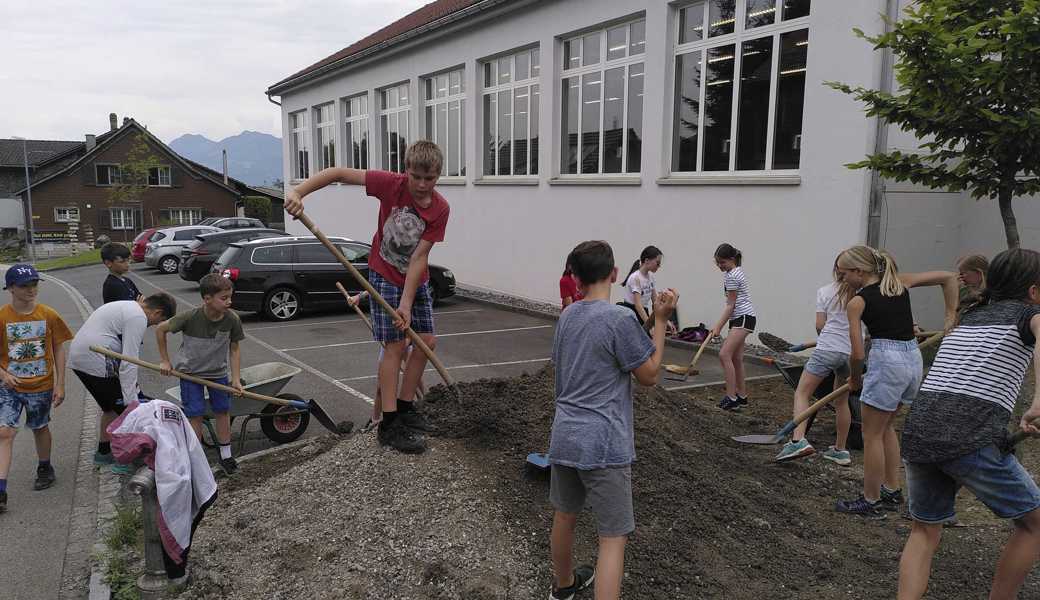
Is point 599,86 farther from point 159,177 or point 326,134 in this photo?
point 159,177

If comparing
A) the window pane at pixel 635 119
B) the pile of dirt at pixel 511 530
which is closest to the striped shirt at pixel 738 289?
the pile of dirt at pixel 511 530

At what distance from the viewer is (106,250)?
6.35 meters

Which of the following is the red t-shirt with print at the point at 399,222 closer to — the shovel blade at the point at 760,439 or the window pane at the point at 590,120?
the shovel blade at the point at 760,439

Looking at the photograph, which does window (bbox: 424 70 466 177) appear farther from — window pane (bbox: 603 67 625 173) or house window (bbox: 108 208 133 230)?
house window (bbox: 108 208 133 230)

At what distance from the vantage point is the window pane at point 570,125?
587 inches

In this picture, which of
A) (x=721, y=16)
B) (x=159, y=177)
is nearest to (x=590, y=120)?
(x=721, y=16)

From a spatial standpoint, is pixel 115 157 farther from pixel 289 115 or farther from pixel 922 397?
pixel 922 397

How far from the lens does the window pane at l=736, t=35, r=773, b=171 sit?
35.3 feet

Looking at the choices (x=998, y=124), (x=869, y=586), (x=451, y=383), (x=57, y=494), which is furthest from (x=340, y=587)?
(x=998, y=124)

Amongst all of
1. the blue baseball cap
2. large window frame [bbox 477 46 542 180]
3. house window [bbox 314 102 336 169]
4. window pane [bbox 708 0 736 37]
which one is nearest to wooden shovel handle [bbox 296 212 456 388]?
the blue baseball cap

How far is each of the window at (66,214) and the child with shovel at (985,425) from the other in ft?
196

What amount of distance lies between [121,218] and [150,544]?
57.2 meters

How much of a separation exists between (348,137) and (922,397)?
2408 centimetres

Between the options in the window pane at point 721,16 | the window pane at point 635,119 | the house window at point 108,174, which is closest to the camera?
the window pane at point 721,16
